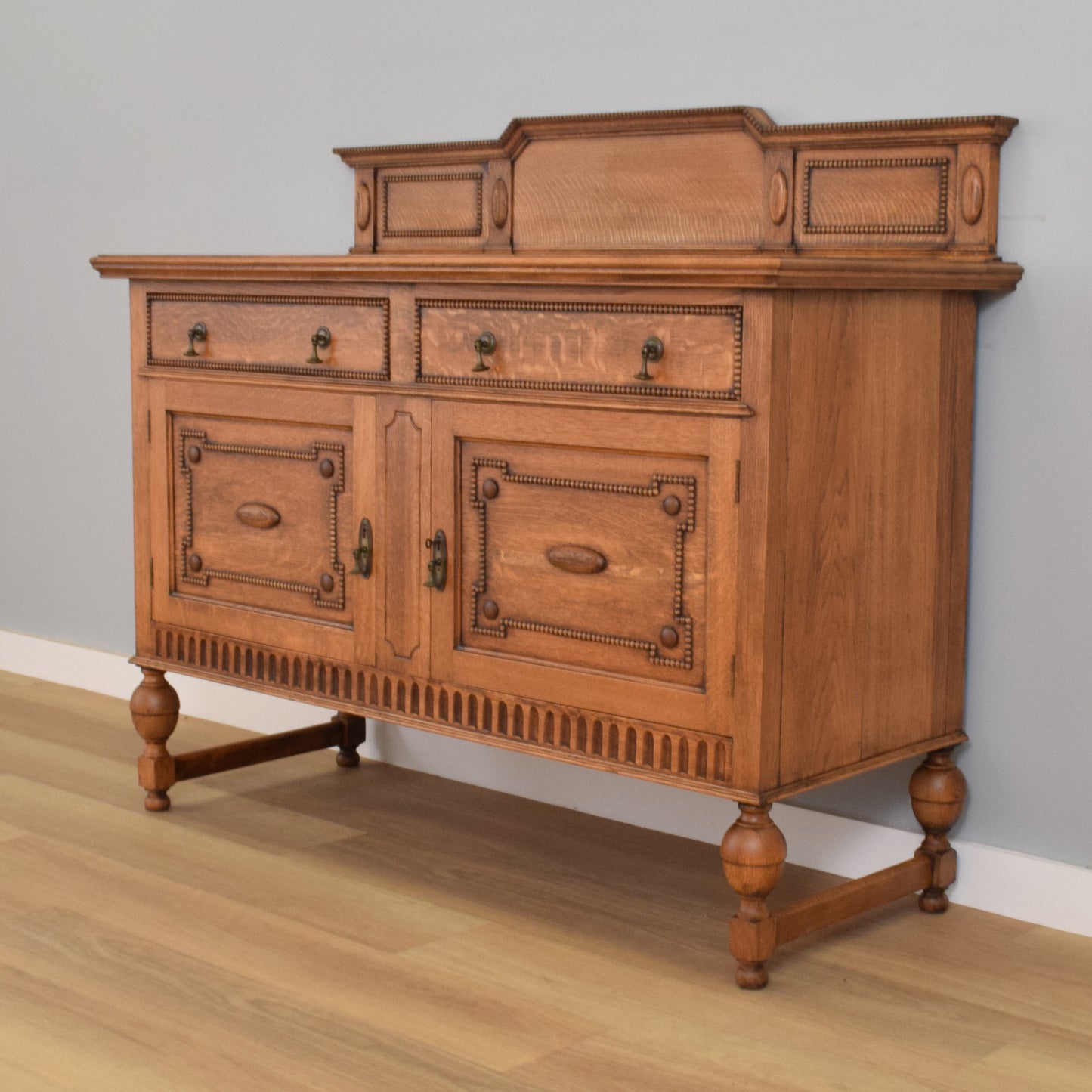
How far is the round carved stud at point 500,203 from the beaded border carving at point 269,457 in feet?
1.91

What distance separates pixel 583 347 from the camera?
2.05m

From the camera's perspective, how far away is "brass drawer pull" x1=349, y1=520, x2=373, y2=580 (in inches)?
91.7

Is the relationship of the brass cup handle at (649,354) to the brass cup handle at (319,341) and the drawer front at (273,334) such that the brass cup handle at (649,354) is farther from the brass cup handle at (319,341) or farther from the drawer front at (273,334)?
the brass cup handle at (319,341)

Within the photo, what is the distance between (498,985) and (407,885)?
1.29 feet

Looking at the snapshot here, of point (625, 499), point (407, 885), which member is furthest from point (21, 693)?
point (625, 499)

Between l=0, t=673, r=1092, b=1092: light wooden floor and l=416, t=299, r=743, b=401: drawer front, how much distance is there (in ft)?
2.48

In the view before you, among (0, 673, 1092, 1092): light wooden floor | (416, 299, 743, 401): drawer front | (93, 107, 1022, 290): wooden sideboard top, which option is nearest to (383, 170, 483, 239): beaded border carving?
(93, 107, 1022, 290): wooden sideboard top

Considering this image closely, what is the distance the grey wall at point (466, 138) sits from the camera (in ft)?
7.16

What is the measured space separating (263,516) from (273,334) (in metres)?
0.28

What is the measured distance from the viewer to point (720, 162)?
8.04ft

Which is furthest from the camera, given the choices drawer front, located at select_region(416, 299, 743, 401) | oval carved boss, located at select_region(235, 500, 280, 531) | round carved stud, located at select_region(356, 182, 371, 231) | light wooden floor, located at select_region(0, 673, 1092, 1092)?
round carved stud, located at select_region(356, 182, 371, 231)

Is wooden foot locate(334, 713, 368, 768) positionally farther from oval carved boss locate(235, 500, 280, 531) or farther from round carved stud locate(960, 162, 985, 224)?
round carved stud locate(960, 162, 985, 224)

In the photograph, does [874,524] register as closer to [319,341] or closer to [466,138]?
[319,341]

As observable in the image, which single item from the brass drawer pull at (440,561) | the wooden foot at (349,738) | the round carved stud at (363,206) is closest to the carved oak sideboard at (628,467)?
the brass drawer pull at (440,561)
